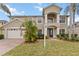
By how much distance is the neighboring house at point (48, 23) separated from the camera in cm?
Answer: 1409

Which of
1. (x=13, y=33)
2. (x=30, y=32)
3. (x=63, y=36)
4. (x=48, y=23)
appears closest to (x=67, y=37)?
(x=63, y=36)

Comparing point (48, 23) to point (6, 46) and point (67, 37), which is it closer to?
point (67, 37)

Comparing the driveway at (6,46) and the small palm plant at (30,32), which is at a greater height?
the small palm plant at (30,32)

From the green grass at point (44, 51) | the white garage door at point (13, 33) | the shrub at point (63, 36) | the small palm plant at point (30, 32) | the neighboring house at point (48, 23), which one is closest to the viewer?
the green grass at point (44, 51)

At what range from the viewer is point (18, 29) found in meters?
18.3

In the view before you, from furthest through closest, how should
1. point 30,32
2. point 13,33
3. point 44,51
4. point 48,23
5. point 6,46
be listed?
1. point 13,33
2. point 48,23
3. point 30,32
4. point 6,46
5. point 44,51

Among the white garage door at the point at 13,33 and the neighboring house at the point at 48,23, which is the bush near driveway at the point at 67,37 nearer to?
the neighboring house at the point at 48,23

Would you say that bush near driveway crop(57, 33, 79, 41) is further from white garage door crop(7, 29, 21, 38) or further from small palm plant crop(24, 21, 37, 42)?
white garage door crop(7, 29, 21, 38)

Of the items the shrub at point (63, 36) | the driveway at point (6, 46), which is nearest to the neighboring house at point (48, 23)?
the shrub at point (63, 36)

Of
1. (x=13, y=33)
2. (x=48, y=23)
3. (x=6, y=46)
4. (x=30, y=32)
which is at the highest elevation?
(x=48, y=23)

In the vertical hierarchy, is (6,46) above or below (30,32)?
below

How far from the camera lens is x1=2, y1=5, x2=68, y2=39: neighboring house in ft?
46.2

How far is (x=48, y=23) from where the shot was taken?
14797mm

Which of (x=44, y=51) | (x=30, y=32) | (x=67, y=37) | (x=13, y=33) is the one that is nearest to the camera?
(x=44, y=51)
